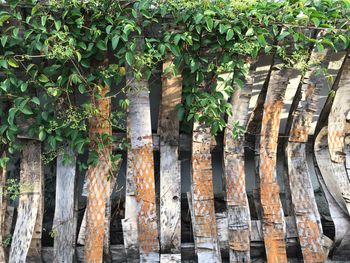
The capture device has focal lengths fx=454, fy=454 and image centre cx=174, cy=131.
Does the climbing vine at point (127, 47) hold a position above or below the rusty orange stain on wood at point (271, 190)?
above

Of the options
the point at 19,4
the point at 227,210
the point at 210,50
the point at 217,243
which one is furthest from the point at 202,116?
the point at 19,4

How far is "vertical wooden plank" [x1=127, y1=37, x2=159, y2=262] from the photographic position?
313 cm

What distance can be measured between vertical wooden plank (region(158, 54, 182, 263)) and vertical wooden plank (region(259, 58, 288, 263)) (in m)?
0.62

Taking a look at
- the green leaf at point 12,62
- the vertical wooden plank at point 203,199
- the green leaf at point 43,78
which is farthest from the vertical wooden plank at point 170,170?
the green leaf at point 12,62

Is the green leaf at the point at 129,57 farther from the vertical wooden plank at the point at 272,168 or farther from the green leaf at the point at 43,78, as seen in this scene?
the vertical wooden plank at the point at 272,168

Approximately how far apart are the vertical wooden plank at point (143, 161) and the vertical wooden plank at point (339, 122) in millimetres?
1339

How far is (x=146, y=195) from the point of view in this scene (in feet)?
10.3

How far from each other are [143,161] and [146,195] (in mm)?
237

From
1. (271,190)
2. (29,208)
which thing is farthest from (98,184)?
(271,190)

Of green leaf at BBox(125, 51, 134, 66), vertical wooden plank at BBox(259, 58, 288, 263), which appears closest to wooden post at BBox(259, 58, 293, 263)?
vertical wooden plank at BBox(259, 58, 288, 263)

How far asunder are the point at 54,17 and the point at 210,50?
1.05 metres

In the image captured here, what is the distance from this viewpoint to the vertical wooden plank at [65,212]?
311 centimetres

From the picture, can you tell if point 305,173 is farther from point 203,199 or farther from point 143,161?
point 143,161

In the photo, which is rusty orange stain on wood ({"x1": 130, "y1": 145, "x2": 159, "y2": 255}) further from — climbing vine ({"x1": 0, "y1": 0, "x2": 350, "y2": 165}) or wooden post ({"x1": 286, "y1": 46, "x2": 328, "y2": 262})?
wooden post ({"x1": 286, "y1": 46, "x2": 328, "y2": 262})
